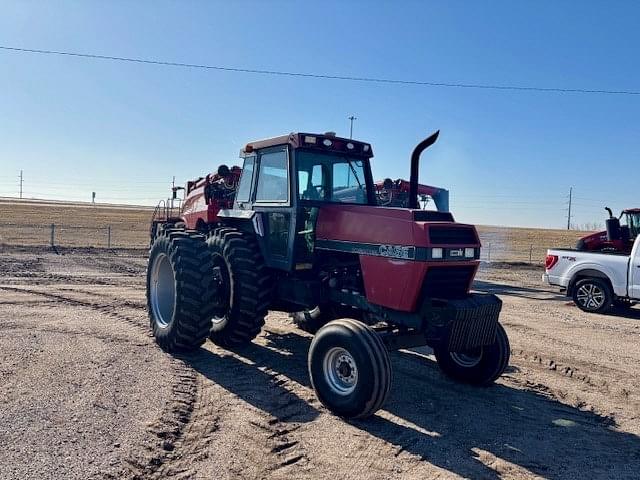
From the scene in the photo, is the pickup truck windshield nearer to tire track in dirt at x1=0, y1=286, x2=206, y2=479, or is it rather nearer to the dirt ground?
the dirt ground

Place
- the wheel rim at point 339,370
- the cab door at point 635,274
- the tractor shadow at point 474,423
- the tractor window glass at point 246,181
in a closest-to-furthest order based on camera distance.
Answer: the tractor shadow at point 474,423 → the wheel rim at point 339,370 → the tractor window glass at point 246,181 → the cab door at point 635,274

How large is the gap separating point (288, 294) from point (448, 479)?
10.7 ft

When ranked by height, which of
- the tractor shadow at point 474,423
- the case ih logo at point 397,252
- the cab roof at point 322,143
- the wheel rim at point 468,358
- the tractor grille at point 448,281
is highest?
the cab roof at point 322,143

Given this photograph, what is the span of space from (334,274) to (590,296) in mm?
8508

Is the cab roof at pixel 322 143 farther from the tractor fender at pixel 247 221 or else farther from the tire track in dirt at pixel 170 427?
the tire track in dirt at pixel 170 427

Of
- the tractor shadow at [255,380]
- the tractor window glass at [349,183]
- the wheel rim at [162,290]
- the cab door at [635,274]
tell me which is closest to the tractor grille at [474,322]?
the tractor shadow at [255,380]

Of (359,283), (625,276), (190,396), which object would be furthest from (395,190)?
(190,396)

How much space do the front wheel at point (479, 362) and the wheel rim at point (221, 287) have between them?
107 inches

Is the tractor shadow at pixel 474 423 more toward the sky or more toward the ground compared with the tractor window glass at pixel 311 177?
more toward the ground

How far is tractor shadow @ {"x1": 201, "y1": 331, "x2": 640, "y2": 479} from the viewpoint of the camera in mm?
4379

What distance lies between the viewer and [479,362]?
20.4ft

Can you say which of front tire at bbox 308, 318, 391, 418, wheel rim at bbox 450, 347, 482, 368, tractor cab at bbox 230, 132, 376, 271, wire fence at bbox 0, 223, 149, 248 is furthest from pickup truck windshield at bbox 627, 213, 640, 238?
wire fence at bbox 0, 223, 149, 248

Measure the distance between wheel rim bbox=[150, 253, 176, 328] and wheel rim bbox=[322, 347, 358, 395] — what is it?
309cm

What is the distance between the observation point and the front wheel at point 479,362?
236 inches
